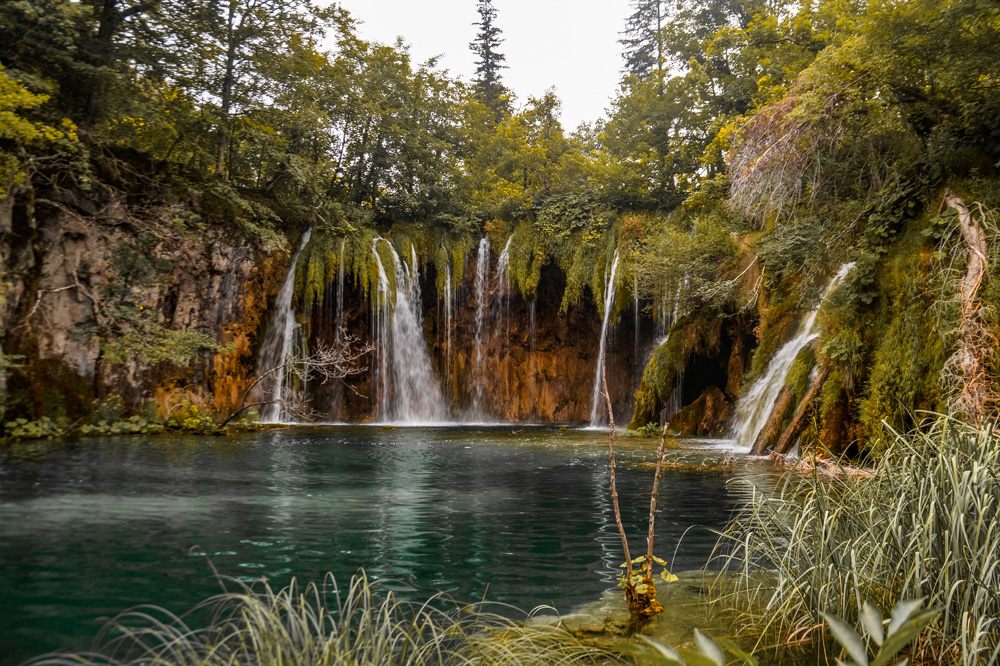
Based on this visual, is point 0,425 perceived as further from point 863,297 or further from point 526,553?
point 863,297

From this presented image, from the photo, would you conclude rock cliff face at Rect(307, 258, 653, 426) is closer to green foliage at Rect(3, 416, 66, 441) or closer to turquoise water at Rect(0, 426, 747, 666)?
green foliage at Rect(3, 416, 66, 441)

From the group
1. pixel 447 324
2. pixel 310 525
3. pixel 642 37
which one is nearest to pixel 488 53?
pixel 642 37

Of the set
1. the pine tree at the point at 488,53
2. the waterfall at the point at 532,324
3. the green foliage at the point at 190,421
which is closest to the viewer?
the green foliage at the point at 190,421

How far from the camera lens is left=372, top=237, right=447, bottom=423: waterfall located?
22.6 m

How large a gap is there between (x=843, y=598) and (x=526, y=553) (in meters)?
2.86

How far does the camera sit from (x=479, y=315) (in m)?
24.9

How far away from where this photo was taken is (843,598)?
2752 mm

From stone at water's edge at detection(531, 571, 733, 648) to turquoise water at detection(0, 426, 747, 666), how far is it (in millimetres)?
242

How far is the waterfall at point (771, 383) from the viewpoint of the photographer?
39.7 feet

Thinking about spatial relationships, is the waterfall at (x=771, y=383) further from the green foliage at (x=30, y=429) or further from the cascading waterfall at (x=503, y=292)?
the green foliage at (x=30, y=429)

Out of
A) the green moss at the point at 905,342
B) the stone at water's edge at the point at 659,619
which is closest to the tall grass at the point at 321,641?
the stone at water's edge at the point at 659,619

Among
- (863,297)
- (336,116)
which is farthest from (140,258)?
(863,297)

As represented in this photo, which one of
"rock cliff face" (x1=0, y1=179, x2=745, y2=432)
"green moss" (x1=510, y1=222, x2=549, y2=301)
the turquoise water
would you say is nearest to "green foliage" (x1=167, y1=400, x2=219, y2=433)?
"rock cliff face" (x1=0, y1=179, x2=745, y2=432)

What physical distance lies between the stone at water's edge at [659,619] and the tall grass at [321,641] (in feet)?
0.83
